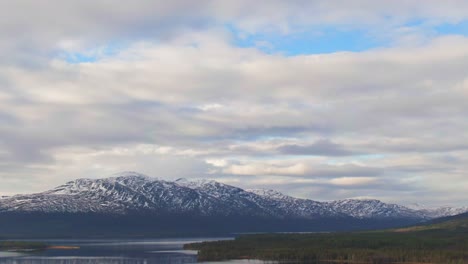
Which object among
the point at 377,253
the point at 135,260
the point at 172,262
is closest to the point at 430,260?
the point at 377,253

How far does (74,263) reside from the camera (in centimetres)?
16125

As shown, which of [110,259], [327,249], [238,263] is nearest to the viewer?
[238,263]

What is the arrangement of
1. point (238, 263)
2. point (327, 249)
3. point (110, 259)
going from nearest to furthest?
point (238, 263) < point (110, 259) < point (327, 249)

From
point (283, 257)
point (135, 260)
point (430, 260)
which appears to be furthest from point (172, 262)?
point (430, 260)

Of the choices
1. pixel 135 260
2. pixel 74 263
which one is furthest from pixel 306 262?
pixel 74 263

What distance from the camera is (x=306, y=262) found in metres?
164

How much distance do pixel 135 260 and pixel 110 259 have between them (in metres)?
7.69

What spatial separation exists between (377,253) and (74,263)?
78843 millimetres

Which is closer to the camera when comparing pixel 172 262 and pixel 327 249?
pixel 172 262

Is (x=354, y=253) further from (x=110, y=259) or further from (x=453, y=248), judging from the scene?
(x=110, y=259)

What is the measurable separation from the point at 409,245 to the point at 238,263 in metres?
63.3

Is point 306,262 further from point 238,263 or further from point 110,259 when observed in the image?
point 110,259

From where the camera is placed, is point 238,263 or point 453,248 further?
point 453,248

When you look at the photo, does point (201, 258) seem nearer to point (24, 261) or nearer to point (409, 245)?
point (24, 261)
